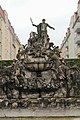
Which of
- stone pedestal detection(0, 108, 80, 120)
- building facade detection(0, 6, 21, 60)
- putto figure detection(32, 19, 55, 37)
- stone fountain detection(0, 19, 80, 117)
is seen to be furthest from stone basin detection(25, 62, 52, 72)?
building facade detection(0, 6, 21, 60)

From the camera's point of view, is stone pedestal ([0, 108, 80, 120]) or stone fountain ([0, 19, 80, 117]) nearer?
stone pedestal ([0, 108, 80, 120])

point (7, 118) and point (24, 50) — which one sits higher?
point (24, 50)

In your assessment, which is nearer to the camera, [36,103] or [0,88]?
[36,103]

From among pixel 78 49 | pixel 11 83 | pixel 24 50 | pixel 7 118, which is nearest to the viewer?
pixel 7 118

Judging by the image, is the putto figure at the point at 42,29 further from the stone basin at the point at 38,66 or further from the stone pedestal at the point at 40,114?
the stone pedestal at the point at 40,114

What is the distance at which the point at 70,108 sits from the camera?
15906mm

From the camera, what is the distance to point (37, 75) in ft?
61.6

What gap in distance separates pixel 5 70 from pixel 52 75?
2625 mm

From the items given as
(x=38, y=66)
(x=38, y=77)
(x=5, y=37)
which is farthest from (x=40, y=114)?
(x=5, y=37)

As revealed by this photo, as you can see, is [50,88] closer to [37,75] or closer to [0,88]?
[37,75]

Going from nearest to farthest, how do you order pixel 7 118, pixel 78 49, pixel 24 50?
pixel 7 118 < pixel 24 50 < pixel 78 49

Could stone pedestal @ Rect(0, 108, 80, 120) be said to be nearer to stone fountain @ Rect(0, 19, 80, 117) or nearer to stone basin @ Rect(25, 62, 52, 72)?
stone fountain @ Rect(0, 19, 80, 117)

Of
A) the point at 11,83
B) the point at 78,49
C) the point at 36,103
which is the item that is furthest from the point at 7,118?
the point at 78,49

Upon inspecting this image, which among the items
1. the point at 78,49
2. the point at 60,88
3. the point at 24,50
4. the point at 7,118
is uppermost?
the point at 78,49
